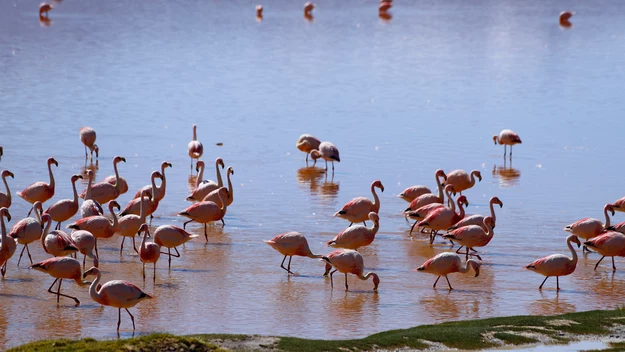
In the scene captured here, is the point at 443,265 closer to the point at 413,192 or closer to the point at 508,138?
the point at 413,192

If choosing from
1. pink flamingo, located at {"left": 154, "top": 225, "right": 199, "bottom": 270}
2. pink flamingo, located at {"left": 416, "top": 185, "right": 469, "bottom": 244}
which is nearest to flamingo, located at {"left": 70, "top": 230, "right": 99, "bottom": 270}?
pink flamingo, located at {"left": 154, "top": 225, "right": 199, "bottom": 270}

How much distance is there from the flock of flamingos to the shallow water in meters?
0.32

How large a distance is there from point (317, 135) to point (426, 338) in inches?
524

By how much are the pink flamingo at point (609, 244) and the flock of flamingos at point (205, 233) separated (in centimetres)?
1

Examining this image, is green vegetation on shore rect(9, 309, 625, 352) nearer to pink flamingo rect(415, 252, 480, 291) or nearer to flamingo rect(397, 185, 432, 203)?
pink flamingo rect(415, 252, 480, 291)

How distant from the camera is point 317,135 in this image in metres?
22.7

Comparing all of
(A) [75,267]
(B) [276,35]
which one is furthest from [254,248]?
(B) [276,35]

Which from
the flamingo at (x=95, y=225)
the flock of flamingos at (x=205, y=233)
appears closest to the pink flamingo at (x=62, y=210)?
the flock of flamingos at (x=205, y=233)

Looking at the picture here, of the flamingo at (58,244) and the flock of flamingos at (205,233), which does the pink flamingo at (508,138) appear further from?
the flamingo at (58,244)

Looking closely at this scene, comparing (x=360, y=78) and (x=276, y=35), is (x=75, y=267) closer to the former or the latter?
(x=360, y=78)

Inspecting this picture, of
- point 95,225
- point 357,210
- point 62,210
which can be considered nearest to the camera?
point 95,225

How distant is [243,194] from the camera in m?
17.5

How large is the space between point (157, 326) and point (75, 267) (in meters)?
1.33

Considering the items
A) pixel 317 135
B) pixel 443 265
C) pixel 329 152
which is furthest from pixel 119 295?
pixel 317 135
